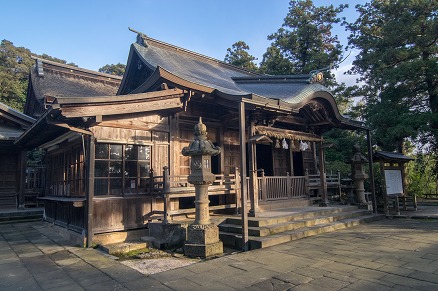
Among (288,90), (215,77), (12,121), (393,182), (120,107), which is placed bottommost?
(393,182)

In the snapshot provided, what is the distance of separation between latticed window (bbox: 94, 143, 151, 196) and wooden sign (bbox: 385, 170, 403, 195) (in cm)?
1032

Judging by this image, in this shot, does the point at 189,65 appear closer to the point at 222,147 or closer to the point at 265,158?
the point at 222,147

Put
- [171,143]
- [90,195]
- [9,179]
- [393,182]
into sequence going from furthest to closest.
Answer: [9,179]
[393,182]
[171,143]
[90,195]

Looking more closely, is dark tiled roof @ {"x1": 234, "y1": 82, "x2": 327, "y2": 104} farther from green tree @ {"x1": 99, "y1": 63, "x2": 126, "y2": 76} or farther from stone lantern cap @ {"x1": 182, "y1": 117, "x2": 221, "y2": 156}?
green tree @ {"x1": 99, "y1": 63, "x2": 126, "y2": 76}

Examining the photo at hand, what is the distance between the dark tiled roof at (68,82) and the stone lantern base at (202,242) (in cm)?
1305

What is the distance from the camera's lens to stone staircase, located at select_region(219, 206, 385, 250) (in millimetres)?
7219

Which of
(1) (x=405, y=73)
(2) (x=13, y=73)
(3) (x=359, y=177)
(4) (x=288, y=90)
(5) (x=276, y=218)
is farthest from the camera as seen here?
(2) (x=13, y=73)

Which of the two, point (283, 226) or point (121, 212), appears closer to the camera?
point (283, 226)

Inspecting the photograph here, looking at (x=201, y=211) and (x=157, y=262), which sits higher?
(x=201, y=211)

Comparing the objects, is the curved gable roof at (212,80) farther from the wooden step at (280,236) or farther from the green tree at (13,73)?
the green tree at (13,73)

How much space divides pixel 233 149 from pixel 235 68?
30.3 ft

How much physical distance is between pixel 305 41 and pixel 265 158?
55.4ft

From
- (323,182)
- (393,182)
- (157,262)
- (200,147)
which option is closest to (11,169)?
(157,262)

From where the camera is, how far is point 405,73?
16.8 meters
